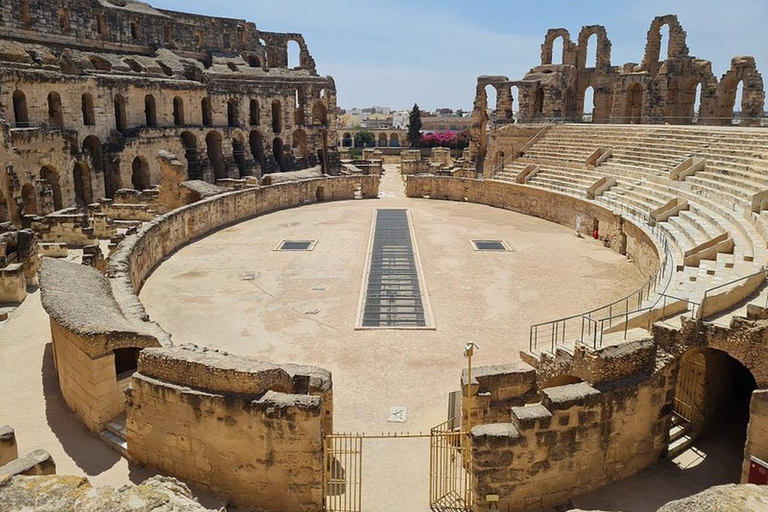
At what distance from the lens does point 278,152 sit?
4041cm

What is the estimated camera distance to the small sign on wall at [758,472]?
7246 mm

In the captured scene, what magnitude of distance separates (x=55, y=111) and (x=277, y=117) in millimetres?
15382

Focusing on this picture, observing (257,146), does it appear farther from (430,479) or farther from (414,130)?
(430,479)

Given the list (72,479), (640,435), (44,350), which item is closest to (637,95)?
(640,435)

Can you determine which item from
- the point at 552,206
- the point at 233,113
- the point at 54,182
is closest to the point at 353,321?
the point at 552,206

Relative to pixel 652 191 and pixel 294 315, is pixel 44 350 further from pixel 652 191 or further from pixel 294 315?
pixel 652 191

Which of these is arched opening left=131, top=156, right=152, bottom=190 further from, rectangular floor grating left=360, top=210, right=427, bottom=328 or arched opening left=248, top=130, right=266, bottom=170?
rectangular floor grating left=360, top=210, right=427, bottom=328

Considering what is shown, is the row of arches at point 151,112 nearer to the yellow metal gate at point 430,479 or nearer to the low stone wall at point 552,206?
the low stone wall at point 552,206

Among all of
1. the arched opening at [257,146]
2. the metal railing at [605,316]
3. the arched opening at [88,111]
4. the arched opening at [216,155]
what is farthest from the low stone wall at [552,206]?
the arched opening at [88,111]

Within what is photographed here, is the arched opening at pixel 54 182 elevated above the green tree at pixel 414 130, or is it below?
below

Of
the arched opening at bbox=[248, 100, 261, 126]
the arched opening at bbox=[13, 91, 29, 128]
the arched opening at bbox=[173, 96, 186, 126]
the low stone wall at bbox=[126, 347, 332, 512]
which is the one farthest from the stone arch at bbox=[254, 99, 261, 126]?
the low stone wall at bbox=[126, 347, 332, 512]

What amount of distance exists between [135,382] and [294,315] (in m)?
6.15

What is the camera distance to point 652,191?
67.4 ft

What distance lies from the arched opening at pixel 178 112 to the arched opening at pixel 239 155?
356 cm
